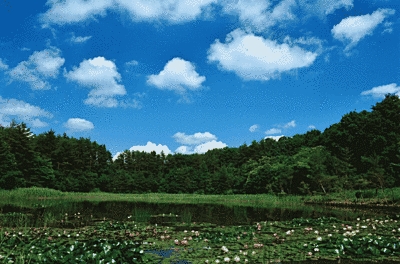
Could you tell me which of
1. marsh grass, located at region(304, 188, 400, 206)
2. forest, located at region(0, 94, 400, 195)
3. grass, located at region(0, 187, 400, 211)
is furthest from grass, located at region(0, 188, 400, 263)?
forest, located at region(0, 94, 400, 195)

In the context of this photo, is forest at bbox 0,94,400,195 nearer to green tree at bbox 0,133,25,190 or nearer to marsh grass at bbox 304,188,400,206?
green tree at bbox 0,133,25,190

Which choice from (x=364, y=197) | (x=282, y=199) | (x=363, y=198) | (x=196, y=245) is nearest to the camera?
(x=196, y=245)

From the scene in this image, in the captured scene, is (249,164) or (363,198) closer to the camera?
(363,198)

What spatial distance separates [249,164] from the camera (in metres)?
55.2

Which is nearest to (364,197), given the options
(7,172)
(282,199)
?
(282,199)

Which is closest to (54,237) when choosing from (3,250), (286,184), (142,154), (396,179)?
(3,250)

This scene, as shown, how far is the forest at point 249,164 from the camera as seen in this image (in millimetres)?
38609

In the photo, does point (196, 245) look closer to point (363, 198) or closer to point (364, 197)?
point (363, 198)

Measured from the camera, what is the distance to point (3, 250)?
8.45m

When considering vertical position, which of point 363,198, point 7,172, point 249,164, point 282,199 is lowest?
point 282,199

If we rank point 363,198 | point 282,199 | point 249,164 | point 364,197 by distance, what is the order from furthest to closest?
point 249,164 → point 282,199 → point 364,197 → point 363,198

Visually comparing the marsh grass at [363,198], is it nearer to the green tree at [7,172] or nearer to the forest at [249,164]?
the forest at [249,164]

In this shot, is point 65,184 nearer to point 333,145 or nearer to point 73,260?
point 333,145

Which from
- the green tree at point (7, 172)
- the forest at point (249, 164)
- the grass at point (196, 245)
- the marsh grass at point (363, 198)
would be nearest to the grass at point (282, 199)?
the marsh grass at point (363, 198)
